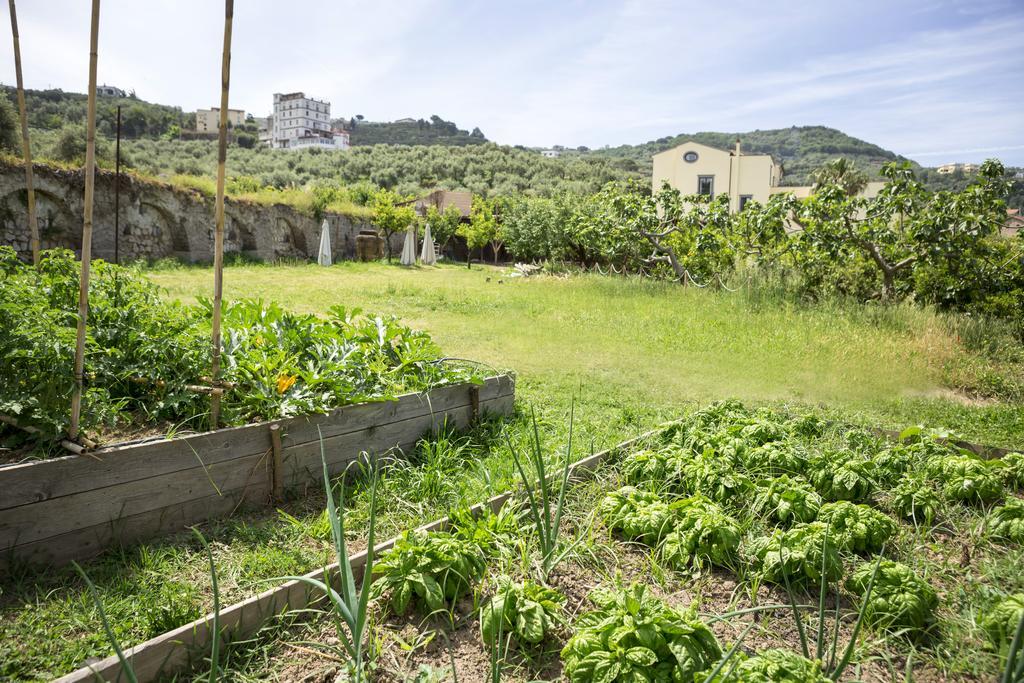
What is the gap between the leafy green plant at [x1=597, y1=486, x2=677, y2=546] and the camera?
2.35 metres

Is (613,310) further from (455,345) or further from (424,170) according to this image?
(424,170)

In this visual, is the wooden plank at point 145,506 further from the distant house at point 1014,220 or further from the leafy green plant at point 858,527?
the distant house at point 1014,220

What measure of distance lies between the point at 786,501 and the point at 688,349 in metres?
4.75

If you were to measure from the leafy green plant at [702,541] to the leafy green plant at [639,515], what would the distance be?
0.07 metres

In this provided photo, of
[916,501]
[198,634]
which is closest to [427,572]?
[198,634]

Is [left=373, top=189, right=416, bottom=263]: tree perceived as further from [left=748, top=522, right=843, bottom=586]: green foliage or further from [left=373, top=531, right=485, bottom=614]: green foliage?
[left=748, top=522, right=843, bottom=586]: green foliage

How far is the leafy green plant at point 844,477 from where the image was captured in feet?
8.72

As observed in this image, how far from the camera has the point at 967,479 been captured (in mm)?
2662

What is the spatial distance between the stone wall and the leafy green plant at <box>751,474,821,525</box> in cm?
1375

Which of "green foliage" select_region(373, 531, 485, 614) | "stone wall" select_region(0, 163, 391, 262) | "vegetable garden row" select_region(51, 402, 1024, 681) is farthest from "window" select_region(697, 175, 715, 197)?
"green foliage" select_region(373, 531, 485, 614)

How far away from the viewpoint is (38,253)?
3.26m

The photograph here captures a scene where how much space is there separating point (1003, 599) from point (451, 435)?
8.60ft

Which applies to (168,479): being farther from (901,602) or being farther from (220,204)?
(901,602)

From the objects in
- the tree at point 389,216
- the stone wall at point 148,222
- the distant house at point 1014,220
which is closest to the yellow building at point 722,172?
the tree at point 389,216
